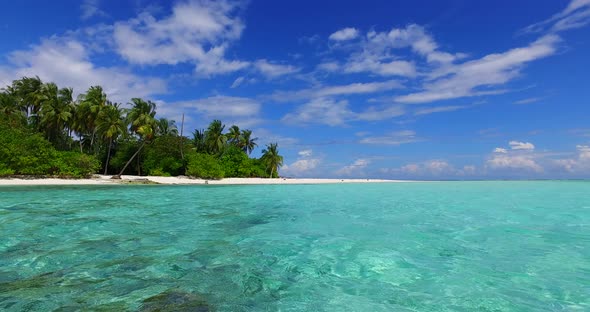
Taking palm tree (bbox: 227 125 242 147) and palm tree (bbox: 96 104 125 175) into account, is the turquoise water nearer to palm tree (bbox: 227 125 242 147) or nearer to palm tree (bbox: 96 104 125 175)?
palm tree (bbox: 96 104 125 175)

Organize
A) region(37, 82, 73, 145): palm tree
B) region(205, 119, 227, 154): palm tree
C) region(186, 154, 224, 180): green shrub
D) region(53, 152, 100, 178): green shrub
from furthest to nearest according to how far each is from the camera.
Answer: region(205, 119, 227, 154): palm tree → region(186, 154, 224, 180): green shrub → region(37, 82, 73, 145): palm tree → region(53, 152, 100, 178): green shrub

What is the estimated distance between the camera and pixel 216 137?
61.2 metres

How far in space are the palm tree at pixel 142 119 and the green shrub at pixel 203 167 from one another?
22.0 feet

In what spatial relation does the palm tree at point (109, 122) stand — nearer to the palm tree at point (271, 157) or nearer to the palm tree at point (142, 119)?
the palm tree at point (142, 119)

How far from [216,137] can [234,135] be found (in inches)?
194

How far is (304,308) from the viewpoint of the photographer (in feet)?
14.1

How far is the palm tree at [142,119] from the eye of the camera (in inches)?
1867

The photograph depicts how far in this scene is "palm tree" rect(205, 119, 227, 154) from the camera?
199 ft

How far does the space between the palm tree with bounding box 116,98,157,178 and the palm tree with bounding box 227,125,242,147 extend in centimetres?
1734

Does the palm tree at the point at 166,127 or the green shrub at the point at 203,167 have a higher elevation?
the palm tree at the point at 166,127

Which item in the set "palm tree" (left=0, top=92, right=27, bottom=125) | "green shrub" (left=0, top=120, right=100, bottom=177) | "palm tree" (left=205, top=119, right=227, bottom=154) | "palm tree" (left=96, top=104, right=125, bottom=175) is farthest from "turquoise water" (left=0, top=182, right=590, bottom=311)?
"palm tree" (left=205, top=119, right=227, bottom=154)

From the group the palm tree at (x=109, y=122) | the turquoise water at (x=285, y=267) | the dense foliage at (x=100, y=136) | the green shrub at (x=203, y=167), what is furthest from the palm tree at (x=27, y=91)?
the turquoise water at (x=285, y=267)

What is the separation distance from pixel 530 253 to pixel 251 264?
242 inches

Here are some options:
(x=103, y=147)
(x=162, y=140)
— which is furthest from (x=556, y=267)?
(x=103, y=147)
